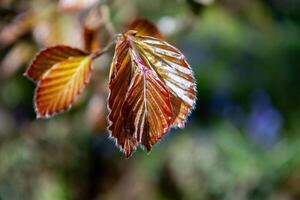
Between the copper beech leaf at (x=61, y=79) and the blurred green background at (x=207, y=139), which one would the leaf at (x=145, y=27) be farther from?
the blurred green background at (x=207, y=139)

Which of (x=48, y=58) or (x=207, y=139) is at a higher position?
(x=48, y=58)

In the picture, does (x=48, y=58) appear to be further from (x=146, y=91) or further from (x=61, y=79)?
(x=146, y=91)

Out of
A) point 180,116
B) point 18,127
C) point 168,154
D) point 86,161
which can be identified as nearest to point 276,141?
point 168,154

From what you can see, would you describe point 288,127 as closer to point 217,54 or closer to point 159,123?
point 217,54

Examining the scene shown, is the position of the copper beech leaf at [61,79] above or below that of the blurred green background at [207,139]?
above

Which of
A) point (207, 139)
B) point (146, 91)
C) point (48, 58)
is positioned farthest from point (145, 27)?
point (207, 139)

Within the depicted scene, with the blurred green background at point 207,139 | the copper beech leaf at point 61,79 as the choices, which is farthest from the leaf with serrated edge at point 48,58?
the blurred green background at point 207,139
